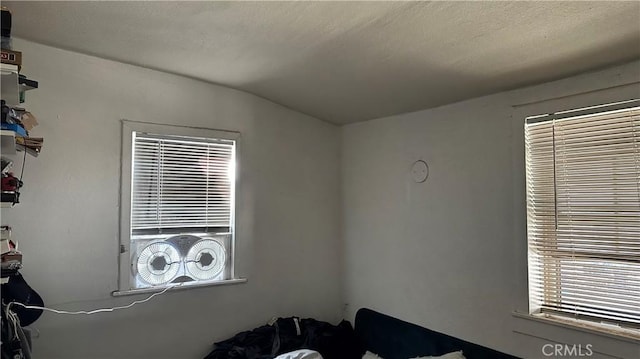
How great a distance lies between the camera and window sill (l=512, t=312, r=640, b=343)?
6.33ft

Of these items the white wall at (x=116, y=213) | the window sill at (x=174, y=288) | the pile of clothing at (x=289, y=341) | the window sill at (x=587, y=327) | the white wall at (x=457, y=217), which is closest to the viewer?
the window sill at (x=587, y=327)

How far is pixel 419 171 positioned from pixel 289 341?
1.52m

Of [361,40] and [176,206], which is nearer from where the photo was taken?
[361,40]

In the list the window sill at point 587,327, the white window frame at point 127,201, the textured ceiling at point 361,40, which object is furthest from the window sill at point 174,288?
the window sill at point 587,327

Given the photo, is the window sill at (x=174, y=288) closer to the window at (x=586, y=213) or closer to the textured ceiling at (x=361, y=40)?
the textured ceiling at (x=361, y=40)

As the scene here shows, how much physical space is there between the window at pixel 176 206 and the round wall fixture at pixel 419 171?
1.32 m

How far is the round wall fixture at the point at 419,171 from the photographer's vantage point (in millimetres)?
2920

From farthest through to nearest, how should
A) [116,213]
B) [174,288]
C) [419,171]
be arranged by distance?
[419,171], [174,288], [116,213]

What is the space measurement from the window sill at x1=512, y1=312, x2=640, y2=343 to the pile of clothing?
50.4 inches

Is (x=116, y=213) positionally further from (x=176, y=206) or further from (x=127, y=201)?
(x=176, y=206)

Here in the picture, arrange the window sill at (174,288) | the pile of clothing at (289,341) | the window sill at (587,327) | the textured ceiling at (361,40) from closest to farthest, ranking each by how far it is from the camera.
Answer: the textured ceiling at (361,40) → the window sill at (587,327) → the window sill at (174,288) → the pile of clothing at (289,341)

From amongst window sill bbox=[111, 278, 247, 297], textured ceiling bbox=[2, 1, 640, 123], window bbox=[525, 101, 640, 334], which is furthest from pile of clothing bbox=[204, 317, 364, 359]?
textured ceiling bbox=[2, 1, 640, 123]

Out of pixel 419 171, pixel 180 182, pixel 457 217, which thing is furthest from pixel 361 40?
pixel 180 182

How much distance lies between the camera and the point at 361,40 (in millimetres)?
2047
